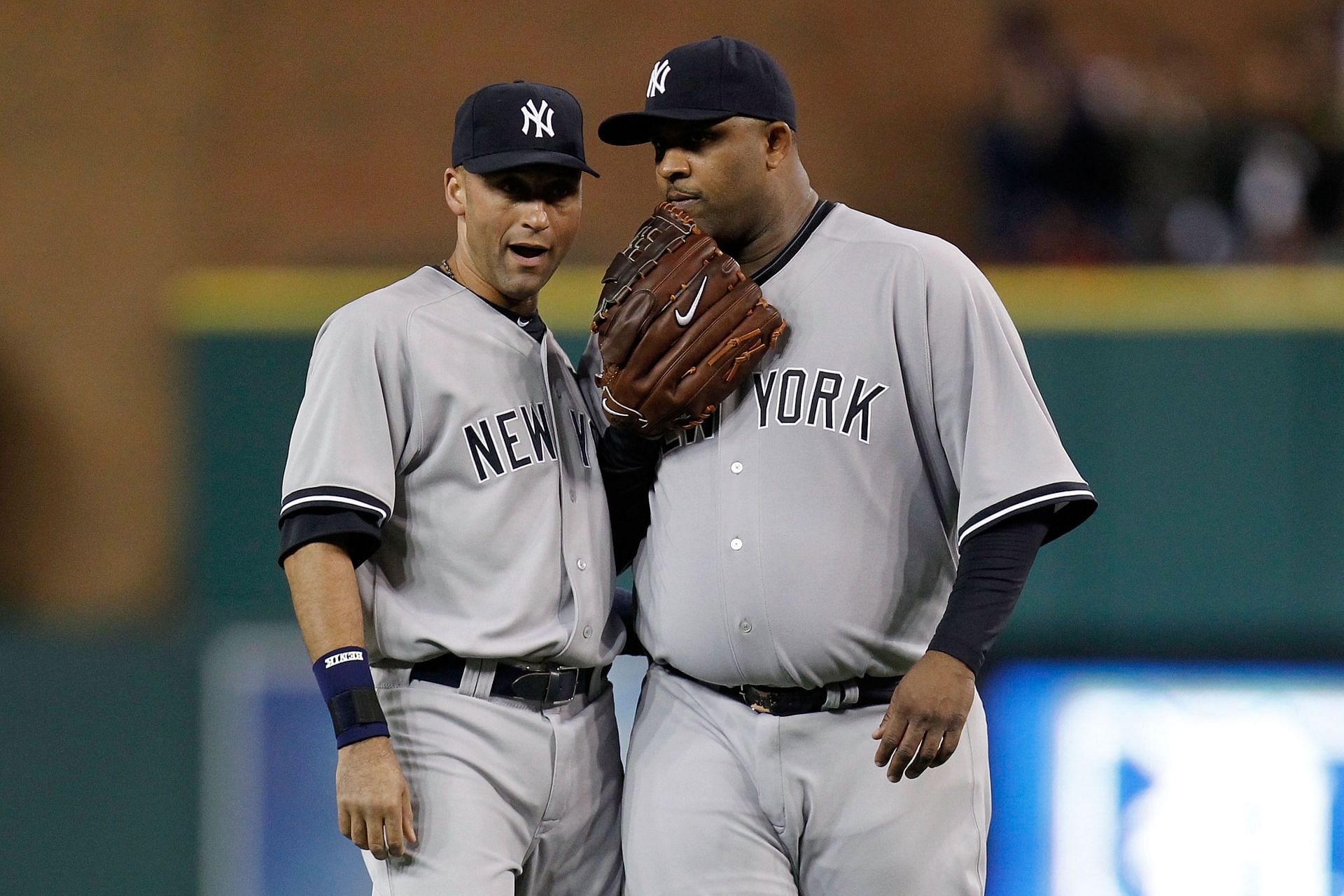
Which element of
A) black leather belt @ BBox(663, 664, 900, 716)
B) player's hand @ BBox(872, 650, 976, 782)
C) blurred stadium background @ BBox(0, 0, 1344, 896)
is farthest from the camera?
blurred stadium background @ BBox(0, 0, 1344, 896)

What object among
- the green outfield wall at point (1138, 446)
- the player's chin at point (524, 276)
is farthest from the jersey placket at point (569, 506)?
the green outfield wall at point (1138, 446)

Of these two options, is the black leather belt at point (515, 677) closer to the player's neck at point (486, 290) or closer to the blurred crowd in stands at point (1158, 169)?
the player's neck at point (486, 290)

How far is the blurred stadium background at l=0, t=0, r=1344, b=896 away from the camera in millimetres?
4559

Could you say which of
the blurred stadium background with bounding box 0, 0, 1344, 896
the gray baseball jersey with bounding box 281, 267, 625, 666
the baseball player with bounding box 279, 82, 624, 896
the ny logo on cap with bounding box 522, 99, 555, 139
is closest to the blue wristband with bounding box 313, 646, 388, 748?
the baseball player with bounding box 279, 82, 624, 896

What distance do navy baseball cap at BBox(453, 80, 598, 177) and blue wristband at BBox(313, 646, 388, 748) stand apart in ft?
2.65

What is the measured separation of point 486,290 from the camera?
2650mm

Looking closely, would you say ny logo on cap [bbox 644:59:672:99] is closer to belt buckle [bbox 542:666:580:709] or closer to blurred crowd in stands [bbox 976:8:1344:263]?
belt buckle [bbox 542:666:580:709]

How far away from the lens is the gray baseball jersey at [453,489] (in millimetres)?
2447

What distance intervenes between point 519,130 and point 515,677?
0.88 metres

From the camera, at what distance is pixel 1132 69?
260 inches

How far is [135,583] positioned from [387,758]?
393cm

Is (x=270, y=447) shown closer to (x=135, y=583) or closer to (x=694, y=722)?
(x=135, y=583)

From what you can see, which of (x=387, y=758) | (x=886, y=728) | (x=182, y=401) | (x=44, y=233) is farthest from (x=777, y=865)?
(x=44, y=233)

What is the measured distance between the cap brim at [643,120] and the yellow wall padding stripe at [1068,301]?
2098 millimetres
